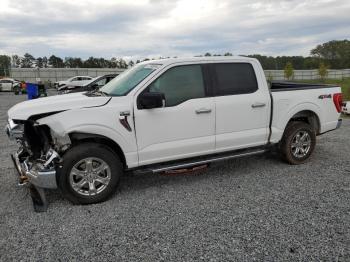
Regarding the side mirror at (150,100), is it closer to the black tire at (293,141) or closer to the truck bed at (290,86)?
the truck bed at (290,86)

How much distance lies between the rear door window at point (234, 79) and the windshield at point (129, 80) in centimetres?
96

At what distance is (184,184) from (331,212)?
2019 millimetres

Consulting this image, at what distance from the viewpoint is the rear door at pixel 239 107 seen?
485 centimetres

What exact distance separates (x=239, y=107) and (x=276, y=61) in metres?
79.1

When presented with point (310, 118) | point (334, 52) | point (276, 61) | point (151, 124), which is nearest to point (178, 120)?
point (151, 124)

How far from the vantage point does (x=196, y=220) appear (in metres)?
3.73

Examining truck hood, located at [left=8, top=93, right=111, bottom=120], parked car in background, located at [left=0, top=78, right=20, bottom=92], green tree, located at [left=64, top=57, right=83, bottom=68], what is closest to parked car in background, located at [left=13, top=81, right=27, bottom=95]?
parked car in background, located at [left=0, top=78, right=20, bottom=92]

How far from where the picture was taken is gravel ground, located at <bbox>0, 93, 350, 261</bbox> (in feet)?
10.2

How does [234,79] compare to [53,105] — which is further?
[234,79]

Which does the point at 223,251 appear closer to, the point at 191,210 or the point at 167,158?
the point at 191,210

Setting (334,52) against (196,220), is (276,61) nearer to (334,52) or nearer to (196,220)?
(334,52)

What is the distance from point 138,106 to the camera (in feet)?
14.0

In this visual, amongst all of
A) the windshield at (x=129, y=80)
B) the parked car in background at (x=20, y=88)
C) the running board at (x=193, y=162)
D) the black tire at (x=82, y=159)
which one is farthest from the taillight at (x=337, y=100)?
the parked car in background at (x=20, y=88)

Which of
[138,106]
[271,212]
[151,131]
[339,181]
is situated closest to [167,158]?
[151,131]
